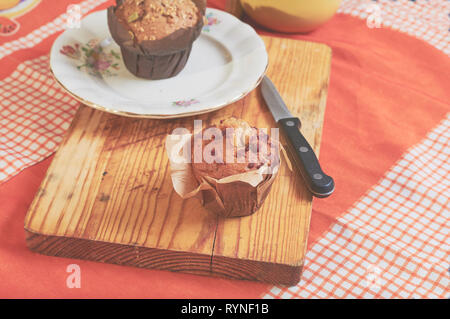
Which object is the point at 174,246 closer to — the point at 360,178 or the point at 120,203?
the point at 120,203

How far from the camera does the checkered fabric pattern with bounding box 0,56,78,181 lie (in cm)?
178

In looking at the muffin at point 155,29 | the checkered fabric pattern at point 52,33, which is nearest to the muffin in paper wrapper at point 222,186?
the muffin at point 155,29

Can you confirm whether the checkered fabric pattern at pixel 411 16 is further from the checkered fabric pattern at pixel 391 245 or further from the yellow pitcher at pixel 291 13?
the checkered fabric pattern at pixel 391 245

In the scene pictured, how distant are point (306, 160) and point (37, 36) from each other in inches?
51.7

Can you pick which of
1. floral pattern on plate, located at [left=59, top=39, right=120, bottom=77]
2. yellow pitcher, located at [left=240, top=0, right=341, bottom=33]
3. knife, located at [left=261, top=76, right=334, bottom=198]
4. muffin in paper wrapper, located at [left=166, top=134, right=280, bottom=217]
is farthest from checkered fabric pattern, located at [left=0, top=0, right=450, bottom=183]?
knife, located at [left=261, top=76, right=334, bottom=198]

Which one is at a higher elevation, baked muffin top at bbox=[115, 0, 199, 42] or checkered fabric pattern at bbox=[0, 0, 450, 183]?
baked muffin top at bbox=[115, 0, 199, 42]

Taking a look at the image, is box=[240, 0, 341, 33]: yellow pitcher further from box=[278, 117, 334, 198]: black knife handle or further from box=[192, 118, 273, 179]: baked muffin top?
box=[192, 118, 273, 179]: baked muffin top

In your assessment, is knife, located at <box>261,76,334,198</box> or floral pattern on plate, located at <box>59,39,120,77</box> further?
floral pattern on plate, located at <box>59,39,120,77</box>

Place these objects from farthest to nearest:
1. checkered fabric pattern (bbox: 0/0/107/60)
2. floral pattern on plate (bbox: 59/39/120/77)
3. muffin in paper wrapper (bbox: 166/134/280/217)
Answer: checkered fabric pattern (bbox: 0/0/107/60), floral pattern on plate (bbox: 59/39/120/77), muffin in paper wrapper (bbox: 166/134/280/217)

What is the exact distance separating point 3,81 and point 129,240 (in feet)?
3.20

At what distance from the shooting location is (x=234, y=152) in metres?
1.40

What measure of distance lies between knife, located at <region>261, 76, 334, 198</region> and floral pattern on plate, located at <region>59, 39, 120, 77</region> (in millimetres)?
534

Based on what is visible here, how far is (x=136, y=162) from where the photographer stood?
5.45 ft

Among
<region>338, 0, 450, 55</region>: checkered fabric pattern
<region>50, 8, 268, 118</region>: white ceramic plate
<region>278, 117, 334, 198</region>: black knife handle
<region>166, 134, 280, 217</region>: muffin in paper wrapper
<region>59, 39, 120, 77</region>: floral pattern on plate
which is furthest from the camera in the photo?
<region>338, 0, 450, 55</region>: checkered fabric pattern
